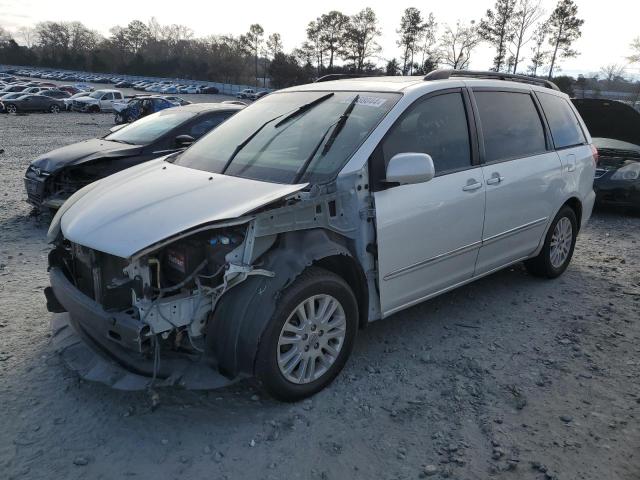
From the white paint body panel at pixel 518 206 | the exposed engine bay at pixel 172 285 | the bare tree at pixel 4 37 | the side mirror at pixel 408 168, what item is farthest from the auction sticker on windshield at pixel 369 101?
the bare tree at pixel 4 37

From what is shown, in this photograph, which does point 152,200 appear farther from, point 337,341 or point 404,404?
point 404,404

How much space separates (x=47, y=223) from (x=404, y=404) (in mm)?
5517

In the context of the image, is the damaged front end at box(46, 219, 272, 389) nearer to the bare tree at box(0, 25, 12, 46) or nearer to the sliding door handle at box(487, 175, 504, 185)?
the sliding door handle at box(487, 175, 504, 185)

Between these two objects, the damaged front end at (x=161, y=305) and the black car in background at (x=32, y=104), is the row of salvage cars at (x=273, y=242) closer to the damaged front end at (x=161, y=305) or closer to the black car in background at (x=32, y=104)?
the damaged front end at (x=161, y=305)

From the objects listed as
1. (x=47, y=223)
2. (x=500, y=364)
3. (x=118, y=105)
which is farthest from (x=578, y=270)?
(x=118, y=105)

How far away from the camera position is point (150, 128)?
7.46 metres

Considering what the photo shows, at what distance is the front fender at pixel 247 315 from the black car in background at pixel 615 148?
23.0 ft

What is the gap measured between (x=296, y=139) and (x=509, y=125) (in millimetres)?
1950

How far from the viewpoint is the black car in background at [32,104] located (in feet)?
97.3

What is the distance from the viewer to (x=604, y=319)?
14.6 ft

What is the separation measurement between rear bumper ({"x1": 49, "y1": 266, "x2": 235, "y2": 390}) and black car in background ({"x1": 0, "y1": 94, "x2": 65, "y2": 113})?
103 feet

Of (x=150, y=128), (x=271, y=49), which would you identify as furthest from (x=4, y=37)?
(x=150, y=128)

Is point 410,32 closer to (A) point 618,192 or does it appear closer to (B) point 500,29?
(B) point 500,29

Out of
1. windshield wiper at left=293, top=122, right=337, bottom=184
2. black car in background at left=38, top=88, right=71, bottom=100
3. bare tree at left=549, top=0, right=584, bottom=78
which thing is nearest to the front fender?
windshield wiper at left=293, top=122, right=337, bottom=184
